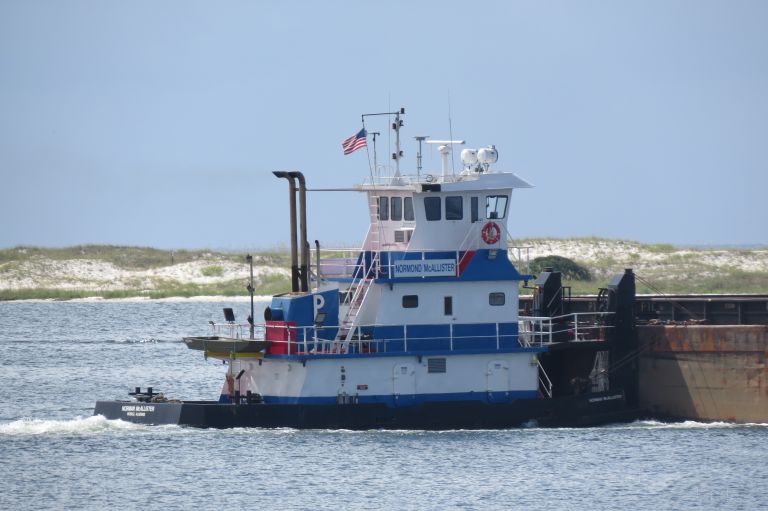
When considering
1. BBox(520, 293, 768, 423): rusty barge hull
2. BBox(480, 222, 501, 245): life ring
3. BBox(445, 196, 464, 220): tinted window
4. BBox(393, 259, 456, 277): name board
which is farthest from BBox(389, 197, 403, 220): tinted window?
BBox(520, 293, 768, 423): rusty barge hull

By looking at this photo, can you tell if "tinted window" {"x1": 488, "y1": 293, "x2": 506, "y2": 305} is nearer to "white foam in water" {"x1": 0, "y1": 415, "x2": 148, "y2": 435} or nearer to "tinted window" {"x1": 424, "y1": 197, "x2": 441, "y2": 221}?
"tinted window" {"x1": 424, "y1": 197, "x2": 441, "y2": 221}

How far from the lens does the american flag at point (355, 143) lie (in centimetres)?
3797

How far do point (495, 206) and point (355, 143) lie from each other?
3.81 m

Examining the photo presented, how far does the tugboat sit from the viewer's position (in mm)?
36375

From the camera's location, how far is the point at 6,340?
69.2 meters

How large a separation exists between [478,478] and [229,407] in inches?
272

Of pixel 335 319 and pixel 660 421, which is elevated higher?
pixel 335 319

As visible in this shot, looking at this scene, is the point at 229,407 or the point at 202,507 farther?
the point at 229,407

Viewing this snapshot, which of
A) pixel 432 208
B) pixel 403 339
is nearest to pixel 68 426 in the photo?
pixel 403 339

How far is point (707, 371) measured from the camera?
124ft

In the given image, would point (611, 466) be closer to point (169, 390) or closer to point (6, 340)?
point (169, 390)

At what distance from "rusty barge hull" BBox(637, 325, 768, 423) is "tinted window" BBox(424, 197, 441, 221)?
6.10m

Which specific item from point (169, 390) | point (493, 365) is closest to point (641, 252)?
point (169, 390)

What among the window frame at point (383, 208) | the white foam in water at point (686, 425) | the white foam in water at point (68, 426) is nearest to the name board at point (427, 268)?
the window frame at point (383, 208)
